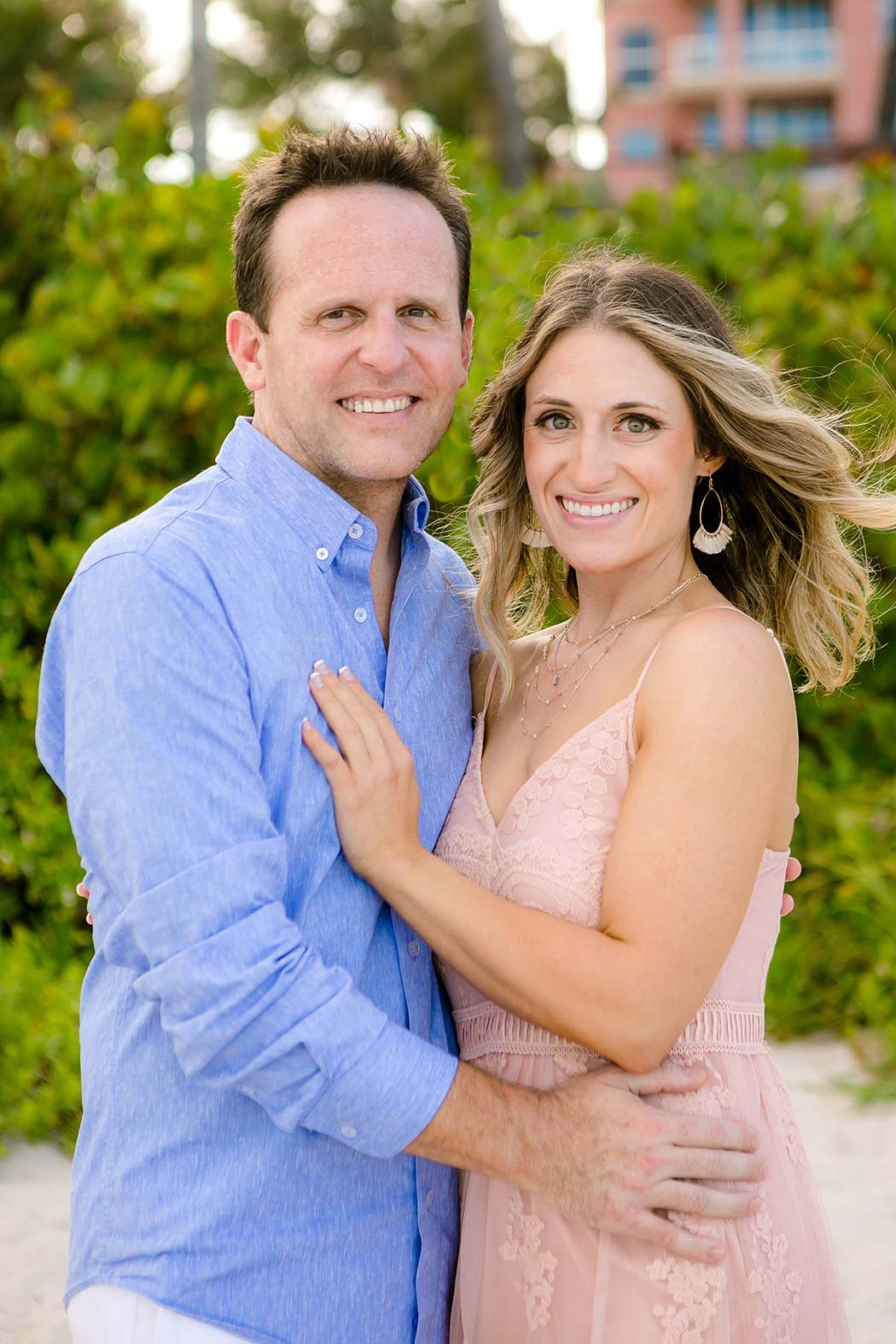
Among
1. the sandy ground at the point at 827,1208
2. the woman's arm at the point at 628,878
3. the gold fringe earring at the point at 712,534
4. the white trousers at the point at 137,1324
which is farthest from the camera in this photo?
the sandy ground at the point at 827,1208

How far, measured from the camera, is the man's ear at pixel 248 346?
2.51m

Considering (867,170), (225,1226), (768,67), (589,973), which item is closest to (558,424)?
(589,973)

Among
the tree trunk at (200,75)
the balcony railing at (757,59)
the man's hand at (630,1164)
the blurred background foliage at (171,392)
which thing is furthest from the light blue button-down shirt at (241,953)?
the balcony railing at (757,59)

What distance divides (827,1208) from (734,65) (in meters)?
44.4

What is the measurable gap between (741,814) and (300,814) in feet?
2.29

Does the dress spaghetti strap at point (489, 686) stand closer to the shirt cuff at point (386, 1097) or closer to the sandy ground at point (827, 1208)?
the shirt cuff at point (386, 1097)

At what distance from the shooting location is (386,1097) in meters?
1.96

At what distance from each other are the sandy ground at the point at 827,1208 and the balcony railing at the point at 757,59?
42733 millimetres

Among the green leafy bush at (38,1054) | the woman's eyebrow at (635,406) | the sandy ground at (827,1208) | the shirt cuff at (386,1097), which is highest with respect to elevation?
the woman's eyebrow at (635,406)

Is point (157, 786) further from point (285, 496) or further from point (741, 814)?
point (741, 814)

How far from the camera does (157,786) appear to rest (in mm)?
1926

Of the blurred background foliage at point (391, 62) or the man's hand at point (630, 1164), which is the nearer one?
the man's hand at point (630, 1164)

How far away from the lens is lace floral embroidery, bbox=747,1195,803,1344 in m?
2.21

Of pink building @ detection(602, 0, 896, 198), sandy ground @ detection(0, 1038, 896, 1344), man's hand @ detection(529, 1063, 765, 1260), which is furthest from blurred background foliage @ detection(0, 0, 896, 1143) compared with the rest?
pink building @ detection(602, 0, 896, 198)
